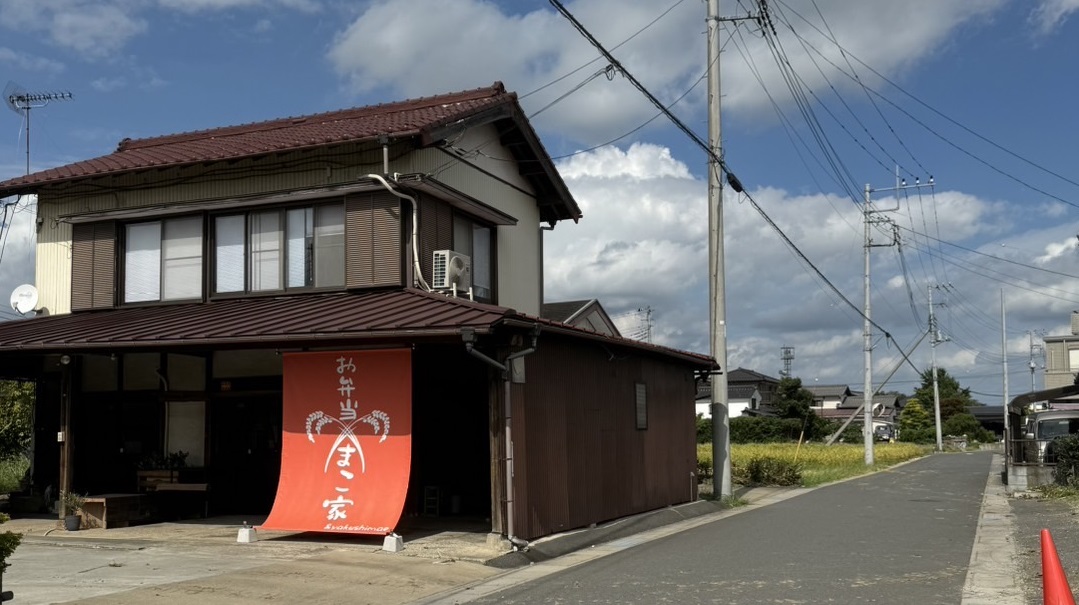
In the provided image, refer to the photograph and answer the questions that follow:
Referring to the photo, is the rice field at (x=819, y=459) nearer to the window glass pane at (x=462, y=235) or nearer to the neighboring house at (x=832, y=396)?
the window glass pane at (x=462, y=235)

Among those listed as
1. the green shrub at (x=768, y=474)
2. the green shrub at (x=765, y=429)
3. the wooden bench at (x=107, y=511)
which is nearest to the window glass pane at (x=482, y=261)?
the wooden bench at (x=107, y=511)

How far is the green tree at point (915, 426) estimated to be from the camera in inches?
3130

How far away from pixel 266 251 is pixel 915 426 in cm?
7576

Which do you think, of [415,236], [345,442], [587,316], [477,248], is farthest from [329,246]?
[587,316]

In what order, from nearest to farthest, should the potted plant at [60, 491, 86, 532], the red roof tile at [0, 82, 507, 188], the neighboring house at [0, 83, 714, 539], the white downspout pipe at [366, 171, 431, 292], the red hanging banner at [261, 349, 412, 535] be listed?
the red hanging banner at [261, 349, 412, 535]
the neighboring house at [0, 83, 714, 539]
the potted plant at [60, 491, 86, 532]
the white downspout pipe at [366, 171, 431, 292]
the red roof tile at [0, 82, 507, 188]

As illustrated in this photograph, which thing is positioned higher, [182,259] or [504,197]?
[504,197]

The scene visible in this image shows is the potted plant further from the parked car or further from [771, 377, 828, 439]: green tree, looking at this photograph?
[771, 377, 828, 439]: green tree

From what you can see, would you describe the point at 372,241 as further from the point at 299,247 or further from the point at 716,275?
the point at 716,275

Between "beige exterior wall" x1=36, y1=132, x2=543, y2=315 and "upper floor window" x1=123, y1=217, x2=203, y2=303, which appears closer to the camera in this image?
"beige exterior wall" x1=36, y1=132, x2=543, y2=315

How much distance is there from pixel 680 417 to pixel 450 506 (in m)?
5.43

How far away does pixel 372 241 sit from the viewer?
50.7 feet

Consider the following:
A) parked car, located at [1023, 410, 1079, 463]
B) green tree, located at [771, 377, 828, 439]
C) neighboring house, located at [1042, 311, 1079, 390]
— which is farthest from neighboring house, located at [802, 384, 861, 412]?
parked car, located at [1023, 410, 1079, 463]

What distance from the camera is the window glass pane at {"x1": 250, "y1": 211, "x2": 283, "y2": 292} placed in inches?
640

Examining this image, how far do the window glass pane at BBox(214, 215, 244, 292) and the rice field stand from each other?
50.8 ft
